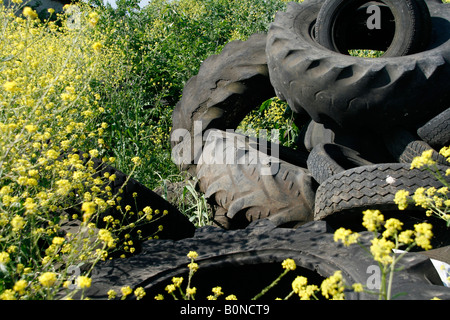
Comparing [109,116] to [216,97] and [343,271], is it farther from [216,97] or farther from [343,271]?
[343,271]

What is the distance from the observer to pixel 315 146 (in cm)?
286

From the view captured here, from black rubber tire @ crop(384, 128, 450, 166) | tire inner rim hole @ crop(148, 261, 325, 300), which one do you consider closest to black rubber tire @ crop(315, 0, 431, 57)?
black rubber tire @ crop(384, 128, 450, 166)

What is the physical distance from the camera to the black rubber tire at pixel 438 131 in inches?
96.0

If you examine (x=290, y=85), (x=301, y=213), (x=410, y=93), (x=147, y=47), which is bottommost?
(x=301, y=213)

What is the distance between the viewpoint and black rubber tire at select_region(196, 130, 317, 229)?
106 inches

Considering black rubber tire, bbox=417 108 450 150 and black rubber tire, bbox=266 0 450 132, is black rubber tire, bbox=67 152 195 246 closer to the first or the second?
black rubber tire, bbox=266 0 450 132

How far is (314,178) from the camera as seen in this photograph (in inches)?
105

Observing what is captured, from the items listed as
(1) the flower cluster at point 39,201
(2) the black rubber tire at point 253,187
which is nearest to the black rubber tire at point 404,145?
(2) the black rubber tire at point 253,187

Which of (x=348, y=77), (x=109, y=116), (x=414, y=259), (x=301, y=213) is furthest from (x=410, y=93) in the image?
(x=109, y=116)

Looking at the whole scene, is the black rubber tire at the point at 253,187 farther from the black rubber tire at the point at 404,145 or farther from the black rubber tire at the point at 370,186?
the black rubber tire at the point at 404,145

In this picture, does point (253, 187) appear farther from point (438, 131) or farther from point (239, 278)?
point (438, 131)

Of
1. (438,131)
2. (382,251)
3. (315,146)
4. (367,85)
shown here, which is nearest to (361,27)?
(367,85)

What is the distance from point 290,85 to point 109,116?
2.16 meters

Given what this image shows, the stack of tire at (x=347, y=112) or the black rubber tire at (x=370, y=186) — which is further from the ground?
the stack of tire at (x=347, y=112)
